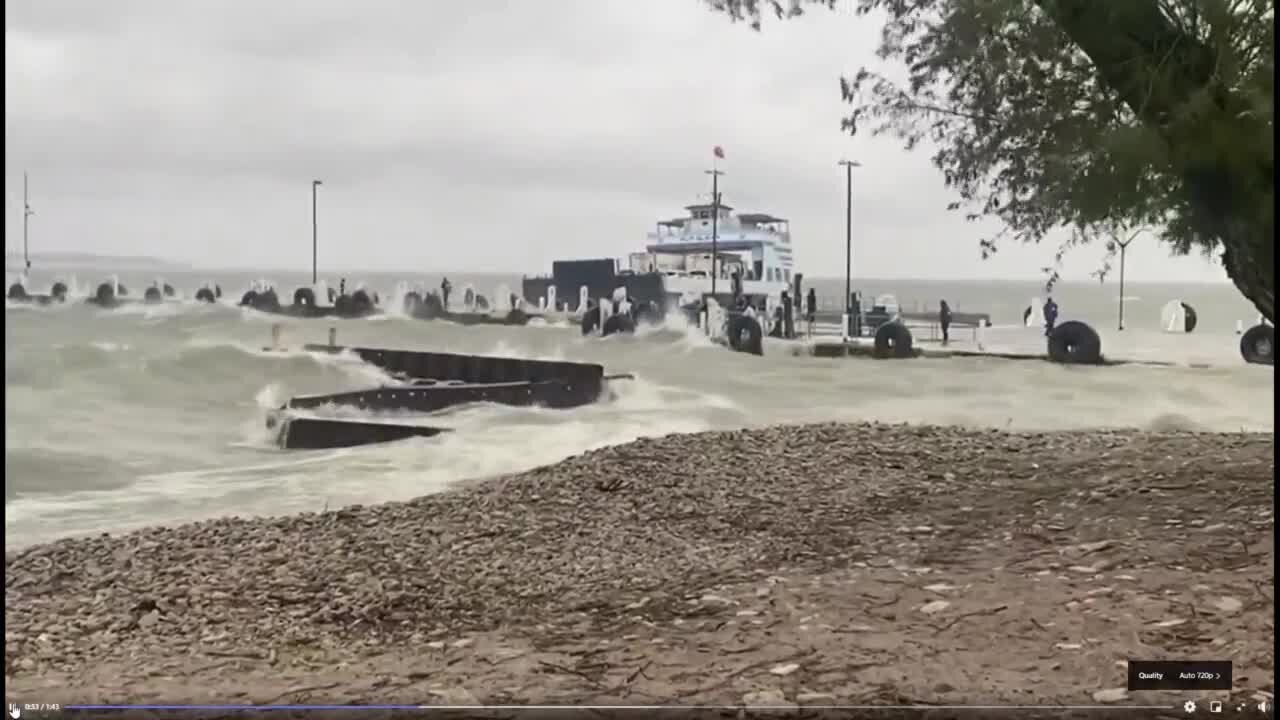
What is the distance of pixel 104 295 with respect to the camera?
11.1ft

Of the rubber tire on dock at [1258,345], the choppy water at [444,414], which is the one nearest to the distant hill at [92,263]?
the choppy water at [444,414]

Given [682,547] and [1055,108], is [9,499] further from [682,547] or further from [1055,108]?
[1055,108]

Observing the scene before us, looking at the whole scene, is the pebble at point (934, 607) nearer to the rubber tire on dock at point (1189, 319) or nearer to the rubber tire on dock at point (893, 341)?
the rubber tire on dock at point (893, 341)

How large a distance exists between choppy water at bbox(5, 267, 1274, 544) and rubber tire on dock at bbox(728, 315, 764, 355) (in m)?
0.04

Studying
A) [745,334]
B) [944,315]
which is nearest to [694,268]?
[745,334]

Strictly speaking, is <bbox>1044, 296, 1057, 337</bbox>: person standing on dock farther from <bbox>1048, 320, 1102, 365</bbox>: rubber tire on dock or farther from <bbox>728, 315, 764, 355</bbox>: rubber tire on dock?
<bbox>728, 315, 764, 355</bbox>: rubber tire on dock

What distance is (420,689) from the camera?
222cm

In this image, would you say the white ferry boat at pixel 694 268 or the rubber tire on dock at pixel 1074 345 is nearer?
the white ferry boat at pixel 694 268

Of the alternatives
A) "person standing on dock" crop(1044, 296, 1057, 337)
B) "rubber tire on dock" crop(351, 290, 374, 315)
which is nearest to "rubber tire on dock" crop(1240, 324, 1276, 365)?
"person standing on dock" crop(1044, 296, 1057, 337)

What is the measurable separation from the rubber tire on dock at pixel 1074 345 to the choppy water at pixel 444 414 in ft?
0.12

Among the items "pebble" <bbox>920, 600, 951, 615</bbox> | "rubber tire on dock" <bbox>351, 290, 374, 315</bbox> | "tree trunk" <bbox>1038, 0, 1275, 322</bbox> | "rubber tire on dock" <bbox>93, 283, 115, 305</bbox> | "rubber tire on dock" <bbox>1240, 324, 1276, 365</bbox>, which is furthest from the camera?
"rubber tire on dock" <bbox>351, 290, 374, 315</bbox>

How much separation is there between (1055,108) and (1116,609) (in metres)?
1.44

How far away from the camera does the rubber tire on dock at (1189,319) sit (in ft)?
11.6

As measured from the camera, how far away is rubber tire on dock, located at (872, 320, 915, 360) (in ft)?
12.2
